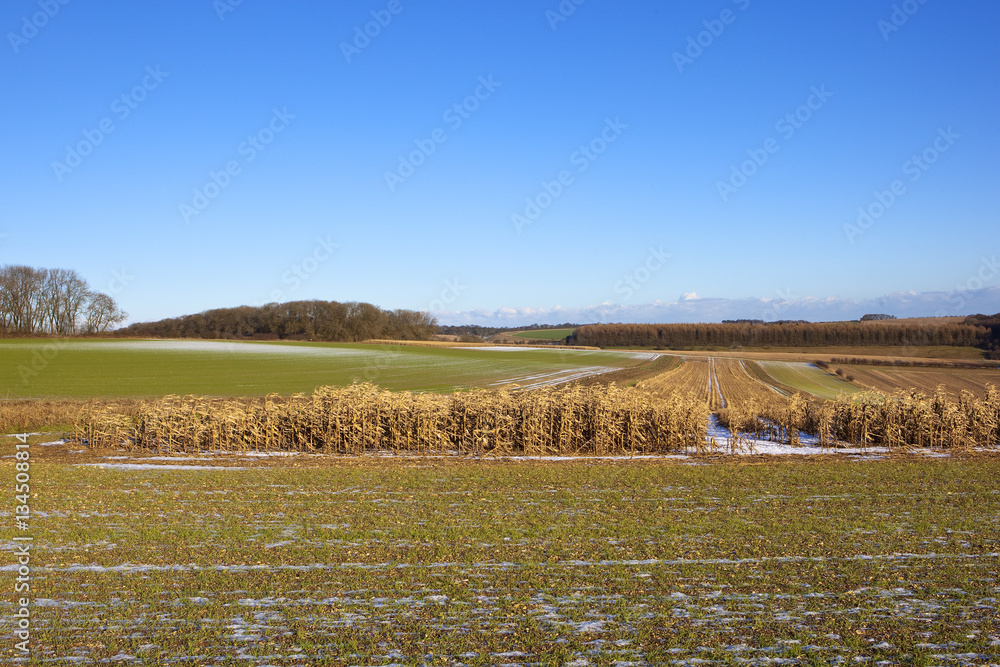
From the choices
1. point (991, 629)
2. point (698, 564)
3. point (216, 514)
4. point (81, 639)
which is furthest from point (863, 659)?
point (216, 514)

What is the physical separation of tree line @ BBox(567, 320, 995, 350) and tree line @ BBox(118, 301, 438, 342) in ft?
157

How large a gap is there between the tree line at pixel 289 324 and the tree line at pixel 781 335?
157 ft

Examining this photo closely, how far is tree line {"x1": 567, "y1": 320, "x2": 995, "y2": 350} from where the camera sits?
101 metres

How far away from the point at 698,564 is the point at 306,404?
15.8 m

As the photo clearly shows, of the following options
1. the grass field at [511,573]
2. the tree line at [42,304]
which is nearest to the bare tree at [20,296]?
the tree line at [42,304]

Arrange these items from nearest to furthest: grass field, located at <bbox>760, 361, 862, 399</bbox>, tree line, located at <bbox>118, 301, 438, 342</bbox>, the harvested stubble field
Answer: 1. the harvested stubble field
2. grass field, located at <bbox>760, 361, 862, 399</bbox>
3. tree line, located at <bbox>118, 301, 438, 342</bbox>

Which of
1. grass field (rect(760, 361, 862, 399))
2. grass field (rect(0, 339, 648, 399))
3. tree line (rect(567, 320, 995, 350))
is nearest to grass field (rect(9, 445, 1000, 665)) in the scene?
grass field (rect(0, 339, 648, 399))

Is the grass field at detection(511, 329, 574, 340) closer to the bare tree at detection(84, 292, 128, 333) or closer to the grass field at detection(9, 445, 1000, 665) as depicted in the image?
the bare tree at detection(84, 292, 128, 333)

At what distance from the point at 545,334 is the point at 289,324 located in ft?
268

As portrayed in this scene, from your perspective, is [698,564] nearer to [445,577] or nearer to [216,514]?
[445,577]

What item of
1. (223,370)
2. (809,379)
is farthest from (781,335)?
(223,370)

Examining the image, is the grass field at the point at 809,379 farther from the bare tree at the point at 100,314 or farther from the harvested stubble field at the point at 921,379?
the bare tree at the point at 100,314

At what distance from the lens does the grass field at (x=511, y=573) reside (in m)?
5.70

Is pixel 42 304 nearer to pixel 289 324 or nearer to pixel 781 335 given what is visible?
pixel 289 324
